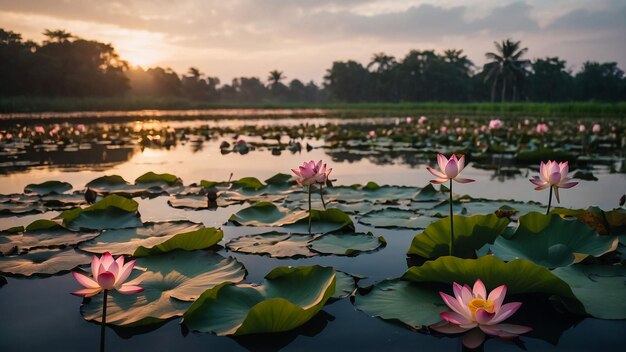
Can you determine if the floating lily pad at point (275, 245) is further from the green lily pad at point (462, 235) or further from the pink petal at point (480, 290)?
the pink petal at point (480, 290)

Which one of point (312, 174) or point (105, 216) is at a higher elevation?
point (312, 174)

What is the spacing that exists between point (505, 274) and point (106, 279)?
1083mm

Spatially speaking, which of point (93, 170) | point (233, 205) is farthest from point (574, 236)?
point (93, 170)

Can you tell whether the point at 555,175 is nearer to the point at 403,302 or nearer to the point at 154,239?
the point at 403,302

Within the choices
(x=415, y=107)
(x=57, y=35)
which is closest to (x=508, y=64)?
(x=415, y=107)

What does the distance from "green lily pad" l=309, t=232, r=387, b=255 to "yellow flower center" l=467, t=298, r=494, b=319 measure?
2.64 ft

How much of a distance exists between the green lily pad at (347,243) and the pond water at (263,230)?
0.04 m

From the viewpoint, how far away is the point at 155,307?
1410 mm

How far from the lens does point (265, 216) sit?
8.23ft

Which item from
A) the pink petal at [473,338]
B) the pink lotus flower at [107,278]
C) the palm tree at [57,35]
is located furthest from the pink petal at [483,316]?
the palm tree at [57,35]

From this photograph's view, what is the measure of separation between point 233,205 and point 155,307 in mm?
1568

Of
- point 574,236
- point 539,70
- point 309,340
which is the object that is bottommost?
point 309,340

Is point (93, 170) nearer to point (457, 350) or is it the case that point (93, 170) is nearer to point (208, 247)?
point (208, 247)

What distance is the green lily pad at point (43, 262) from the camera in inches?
68.2
